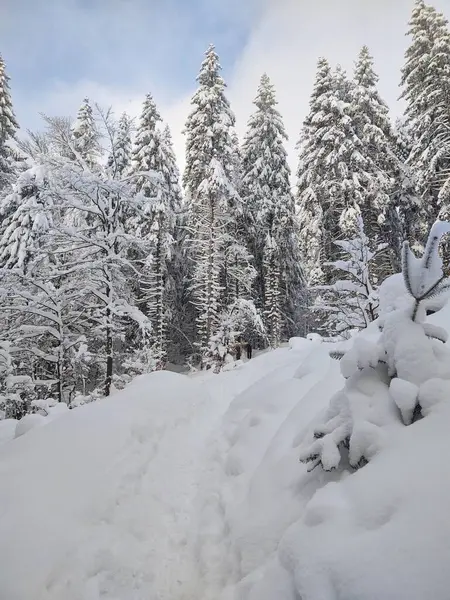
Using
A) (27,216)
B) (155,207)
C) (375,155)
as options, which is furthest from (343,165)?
(27,216)

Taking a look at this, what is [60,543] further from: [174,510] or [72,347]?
[72,347]

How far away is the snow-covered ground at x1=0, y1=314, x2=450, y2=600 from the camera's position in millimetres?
1827

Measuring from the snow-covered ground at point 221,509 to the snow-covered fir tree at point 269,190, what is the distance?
16.5 meters

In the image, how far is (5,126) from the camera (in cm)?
1800

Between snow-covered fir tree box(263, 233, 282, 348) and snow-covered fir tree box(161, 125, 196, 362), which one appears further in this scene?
snow-covered fir tree box(161, 125, 196, 362)

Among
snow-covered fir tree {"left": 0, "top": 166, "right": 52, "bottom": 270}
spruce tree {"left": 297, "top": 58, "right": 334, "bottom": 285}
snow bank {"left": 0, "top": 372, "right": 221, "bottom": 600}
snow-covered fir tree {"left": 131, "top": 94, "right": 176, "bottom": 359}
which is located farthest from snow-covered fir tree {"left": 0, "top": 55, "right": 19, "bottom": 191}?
snow bank {"left": 0, "top": 372, "right": 221, "bottom": 600}

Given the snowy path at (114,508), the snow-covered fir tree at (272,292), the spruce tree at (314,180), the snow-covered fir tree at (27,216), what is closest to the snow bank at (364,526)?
the snowy path at (114,508)

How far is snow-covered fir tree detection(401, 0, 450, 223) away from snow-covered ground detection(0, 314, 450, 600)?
11041 millimetres

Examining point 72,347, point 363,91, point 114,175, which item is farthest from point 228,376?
point 363,91

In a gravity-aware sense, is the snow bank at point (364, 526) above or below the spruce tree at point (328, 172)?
below

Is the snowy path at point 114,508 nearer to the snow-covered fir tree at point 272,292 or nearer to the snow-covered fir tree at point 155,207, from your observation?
the snow-covered fir tree at point 155,207

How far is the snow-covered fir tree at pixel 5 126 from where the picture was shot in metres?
17.7

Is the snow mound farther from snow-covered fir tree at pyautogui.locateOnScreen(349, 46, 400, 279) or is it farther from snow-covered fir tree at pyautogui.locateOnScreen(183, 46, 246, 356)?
snow-covered fir tree at pyautogui.locateOnScreen(349, 46, 400, 279)

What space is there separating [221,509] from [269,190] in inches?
785
